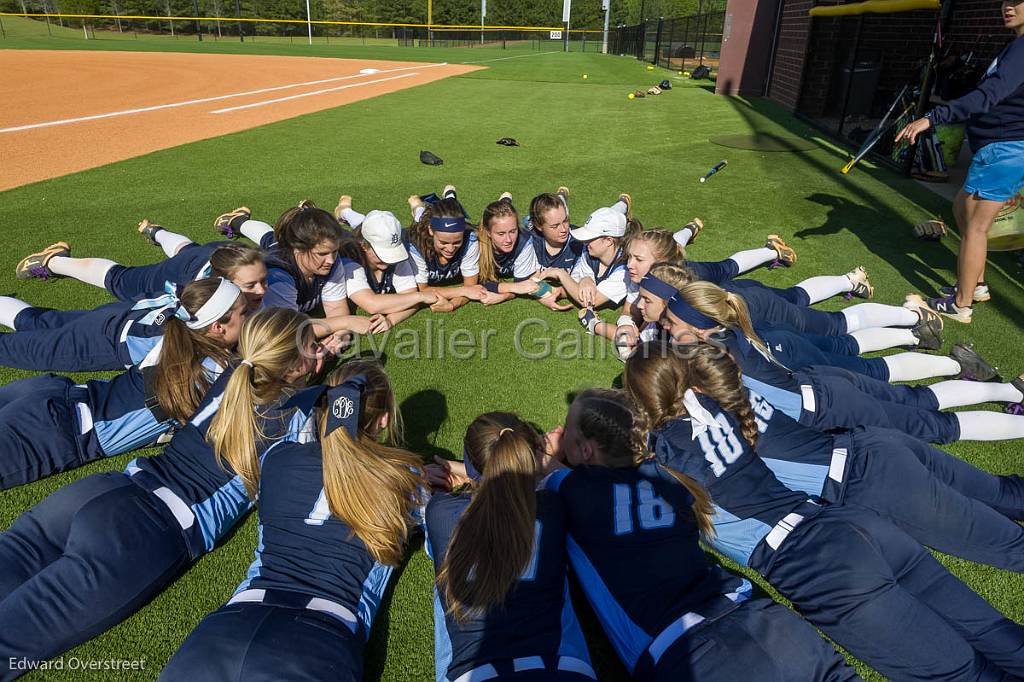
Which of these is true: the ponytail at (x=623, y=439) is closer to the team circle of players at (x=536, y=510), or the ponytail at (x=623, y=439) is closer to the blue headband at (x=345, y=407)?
the team circle of players at (x=536, y=510)

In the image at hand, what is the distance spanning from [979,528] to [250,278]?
13.3ft

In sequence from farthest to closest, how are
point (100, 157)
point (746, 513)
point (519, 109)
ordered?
point (519, 109) → point (100, 157) → point (746, 513)

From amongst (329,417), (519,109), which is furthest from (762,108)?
(329,417)

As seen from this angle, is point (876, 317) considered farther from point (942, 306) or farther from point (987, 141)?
point (987, 141)

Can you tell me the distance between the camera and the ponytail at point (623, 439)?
2.35 meters

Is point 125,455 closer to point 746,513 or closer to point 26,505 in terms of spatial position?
point 26,505

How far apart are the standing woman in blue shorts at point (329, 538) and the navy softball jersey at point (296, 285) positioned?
5.98ft

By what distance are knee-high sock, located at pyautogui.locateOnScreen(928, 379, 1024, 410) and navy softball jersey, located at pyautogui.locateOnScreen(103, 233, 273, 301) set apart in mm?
4764

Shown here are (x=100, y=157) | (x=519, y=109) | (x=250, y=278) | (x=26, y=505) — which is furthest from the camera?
(x=519, y=109)

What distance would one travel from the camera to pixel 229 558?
270 centimetres

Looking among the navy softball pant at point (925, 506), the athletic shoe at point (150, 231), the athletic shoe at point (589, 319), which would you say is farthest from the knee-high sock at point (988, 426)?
the athletic shoe at point (150, 231)

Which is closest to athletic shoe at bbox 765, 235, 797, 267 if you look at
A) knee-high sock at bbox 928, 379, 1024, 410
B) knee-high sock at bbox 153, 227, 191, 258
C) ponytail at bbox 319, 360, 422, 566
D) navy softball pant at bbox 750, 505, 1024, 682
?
knee-high sock at bbox 928, 379, 1024, 410

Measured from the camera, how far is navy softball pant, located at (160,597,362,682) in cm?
180

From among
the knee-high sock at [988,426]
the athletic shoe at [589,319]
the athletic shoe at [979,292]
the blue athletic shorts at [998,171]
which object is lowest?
the athletic shoe at [589,319]
